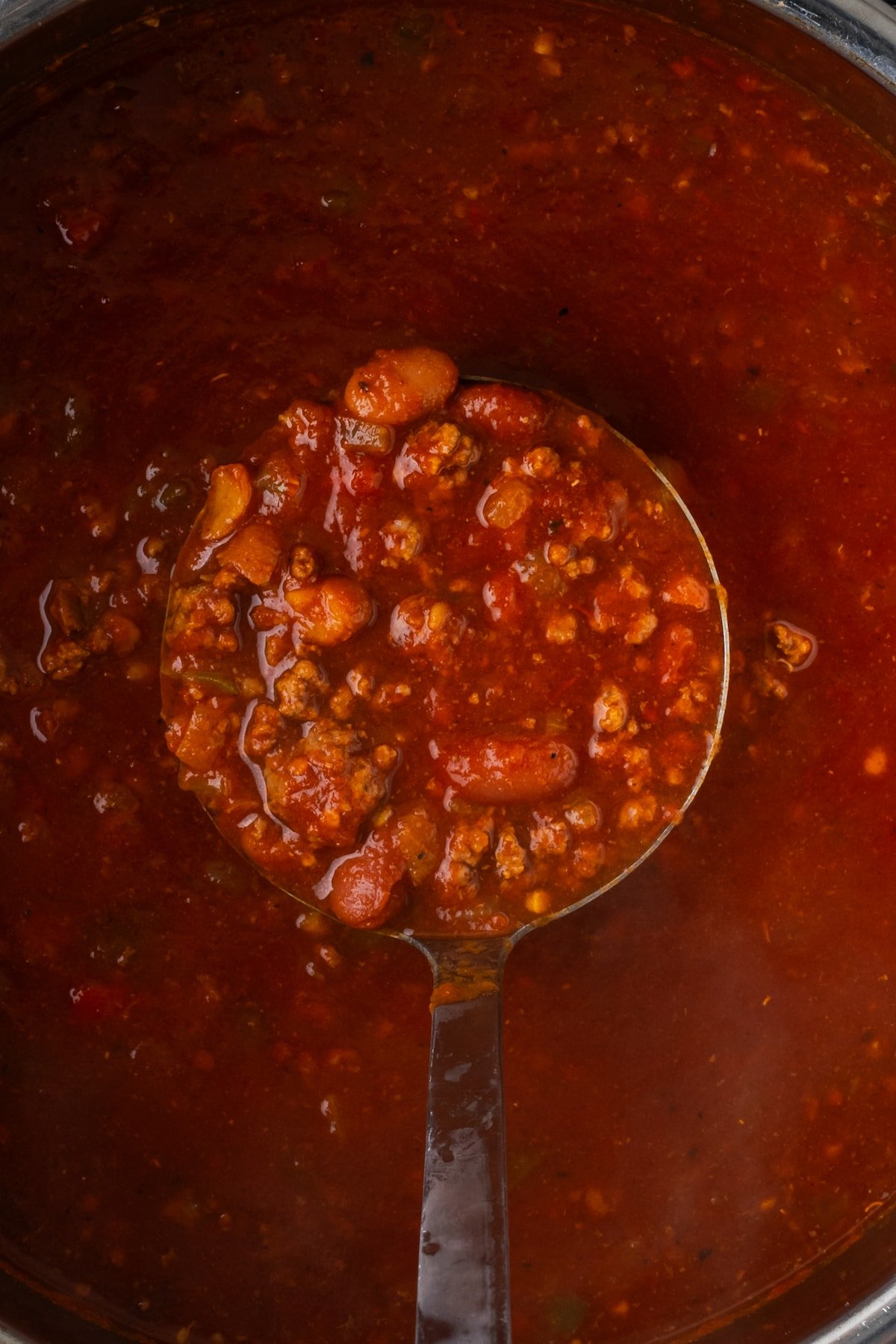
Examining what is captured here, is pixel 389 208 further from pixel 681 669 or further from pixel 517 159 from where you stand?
pixel 681 669

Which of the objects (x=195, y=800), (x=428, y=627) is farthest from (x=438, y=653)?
(x=195, y=800)

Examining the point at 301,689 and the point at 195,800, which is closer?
the point at 301,689

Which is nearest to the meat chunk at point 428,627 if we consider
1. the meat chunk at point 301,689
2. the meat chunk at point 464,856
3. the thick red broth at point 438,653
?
the thick red broth at point 438,653

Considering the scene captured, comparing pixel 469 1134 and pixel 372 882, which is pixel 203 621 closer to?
pixel 372 882

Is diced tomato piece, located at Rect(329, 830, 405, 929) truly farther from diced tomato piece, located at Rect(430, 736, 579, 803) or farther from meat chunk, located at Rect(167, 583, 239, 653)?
meat chunk, located at Rect(167, 583, 239, 653)

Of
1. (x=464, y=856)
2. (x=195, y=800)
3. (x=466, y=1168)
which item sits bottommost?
(x=195, y=800)

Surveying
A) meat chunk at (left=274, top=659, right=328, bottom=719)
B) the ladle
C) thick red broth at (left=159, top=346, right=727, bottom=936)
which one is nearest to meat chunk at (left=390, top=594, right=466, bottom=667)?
thick red broth at (left=159, top=346, right=727, bottom=936)
